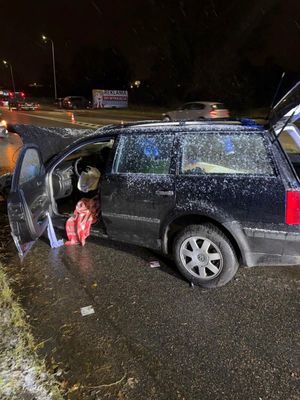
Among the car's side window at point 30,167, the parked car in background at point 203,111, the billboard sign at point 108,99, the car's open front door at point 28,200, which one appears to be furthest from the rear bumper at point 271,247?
the billboard sign at point 108,99

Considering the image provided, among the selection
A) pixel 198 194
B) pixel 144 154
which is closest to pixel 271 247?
pixel 198 194

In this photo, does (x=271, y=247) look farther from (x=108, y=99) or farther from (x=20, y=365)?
(x=108, y=99)

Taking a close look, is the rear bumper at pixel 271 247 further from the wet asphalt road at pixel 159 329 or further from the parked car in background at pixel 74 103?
the parked car in background at pixel 74 103

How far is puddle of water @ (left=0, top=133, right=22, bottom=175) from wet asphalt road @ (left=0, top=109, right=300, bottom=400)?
4678mm

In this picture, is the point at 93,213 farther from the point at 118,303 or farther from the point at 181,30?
the point at 181,30

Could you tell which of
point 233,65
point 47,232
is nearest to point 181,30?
point 233,65

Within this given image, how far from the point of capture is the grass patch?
261 centimetres

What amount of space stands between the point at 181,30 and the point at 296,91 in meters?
43.2

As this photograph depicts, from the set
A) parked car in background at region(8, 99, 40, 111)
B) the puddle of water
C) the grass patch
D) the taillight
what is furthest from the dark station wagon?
parked car in background at region(8, 99, 40, 111)

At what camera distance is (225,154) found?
139 inches

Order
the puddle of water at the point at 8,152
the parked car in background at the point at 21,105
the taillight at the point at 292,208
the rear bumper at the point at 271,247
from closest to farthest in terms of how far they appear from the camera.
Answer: the taillight at the point at 292,208 → the rear bumper at the point at 271,247 → the puddle of water at the point at 8,152 → the parked car in background at the point at 21,105

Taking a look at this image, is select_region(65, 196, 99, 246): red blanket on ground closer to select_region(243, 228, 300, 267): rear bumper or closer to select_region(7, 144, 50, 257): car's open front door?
select_region(7, 144, 50, 257): car's open front door

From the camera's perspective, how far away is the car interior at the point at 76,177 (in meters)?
5.03

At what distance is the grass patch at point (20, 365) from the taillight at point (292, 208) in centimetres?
221
